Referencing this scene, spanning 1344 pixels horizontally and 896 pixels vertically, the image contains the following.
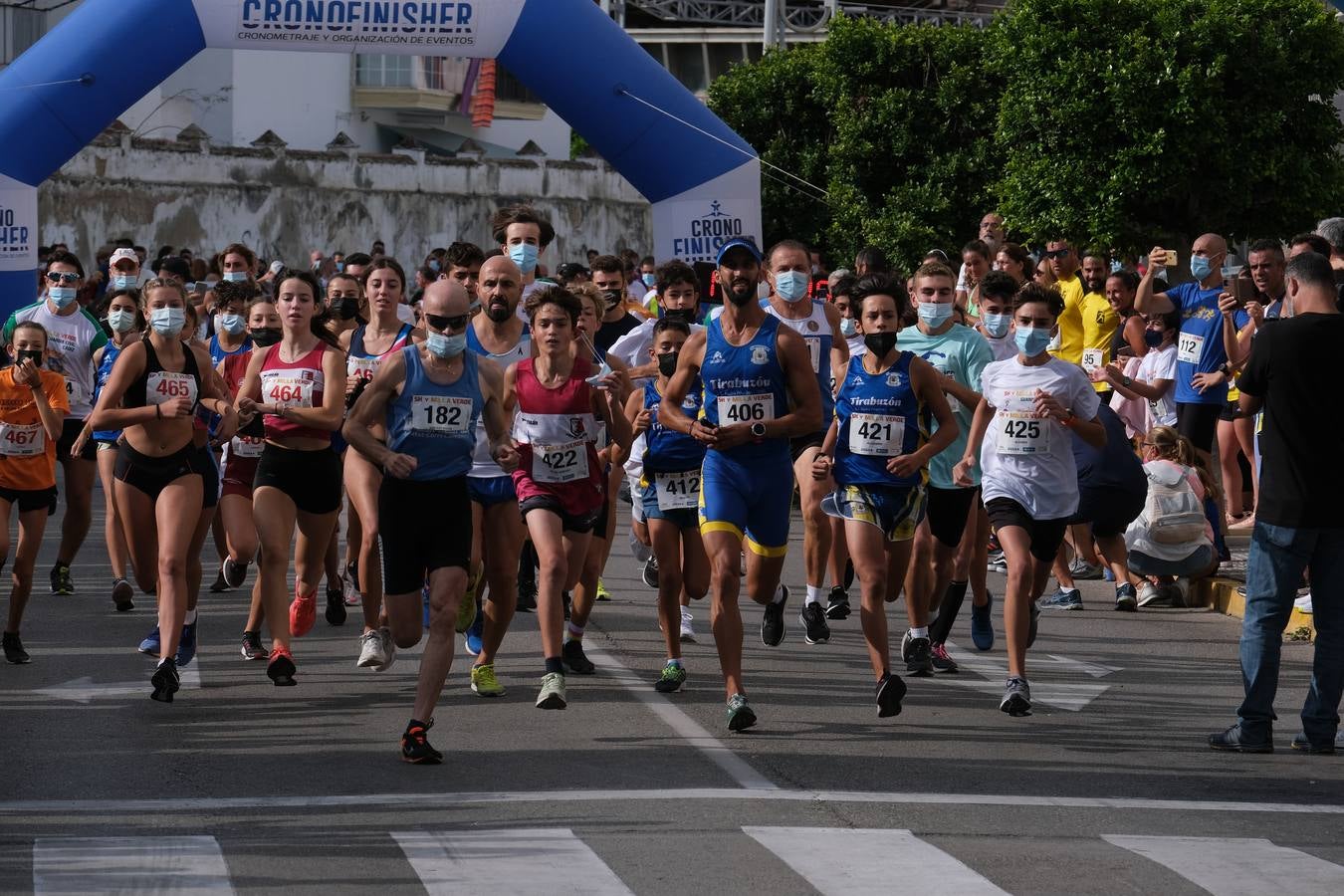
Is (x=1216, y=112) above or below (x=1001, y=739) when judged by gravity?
above

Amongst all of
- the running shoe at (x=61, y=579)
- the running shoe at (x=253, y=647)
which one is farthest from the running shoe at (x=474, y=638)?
the running shoe at (x=61, y=579)

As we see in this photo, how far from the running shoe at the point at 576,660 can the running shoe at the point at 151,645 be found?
2.02m

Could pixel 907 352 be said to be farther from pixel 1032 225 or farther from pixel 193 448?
pixel 1032 225

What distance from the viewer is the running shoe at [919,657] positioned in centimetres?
1078

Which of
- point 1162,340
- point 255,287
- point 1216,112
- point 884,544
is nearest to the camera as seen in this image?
point 884,544

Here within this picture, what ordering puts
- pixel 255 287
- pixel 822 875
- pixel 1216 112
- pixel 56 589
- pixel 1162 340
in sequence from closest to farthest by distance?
pixel 822 875 → pixel 255 287 → pixel 56 589 → pixel 1162 340 → pixel 1216 112

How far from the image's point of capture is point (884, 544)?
9.96m

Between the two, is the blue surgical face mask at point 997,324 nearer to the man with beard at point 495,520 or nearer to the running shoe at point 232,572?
the man with beard at point 495,520

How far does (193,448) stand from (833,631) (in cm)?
391

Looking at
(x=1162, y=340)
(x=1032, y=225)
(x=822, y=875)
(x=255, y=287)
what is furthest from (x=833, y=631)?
(x=1032, y=225)

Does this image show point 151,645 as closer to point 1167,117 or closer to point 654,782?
point 654,782

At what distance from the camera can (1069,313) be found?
16.8 meters

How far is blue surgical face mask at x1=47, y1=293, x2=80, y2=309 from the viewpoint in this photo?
14547 millimetres

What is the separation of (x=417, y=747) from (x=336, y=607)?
168 inches
